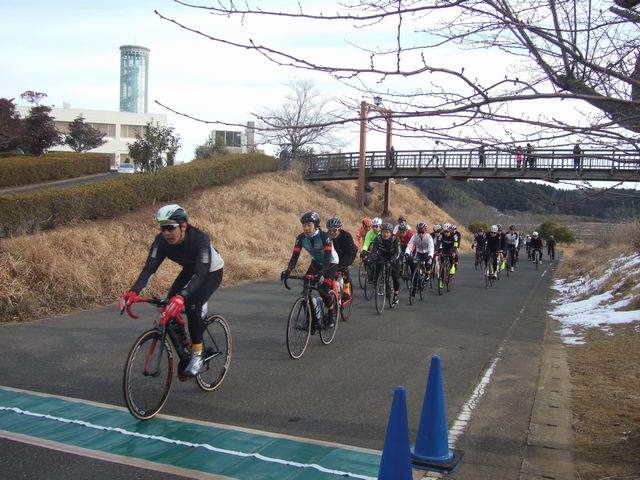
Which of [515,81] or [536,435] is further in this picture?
[536,435]

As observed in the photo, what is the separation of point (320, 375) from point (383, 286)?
5715 mm

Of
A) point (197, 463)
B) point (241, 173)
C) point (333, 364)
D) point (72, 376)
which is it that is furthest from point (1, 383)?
point (241, 173)

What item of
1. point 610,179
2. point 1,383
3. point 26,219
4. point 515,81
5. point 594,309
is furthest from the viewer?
point 26,219

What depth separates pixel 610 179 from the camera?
14.4 ft

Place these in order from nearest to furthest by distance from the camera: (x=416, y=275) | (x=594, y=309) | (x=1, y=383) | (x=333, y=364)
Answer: (x=1, y=383)
(x=333, y=364)
(x=594, y=309)
(x=416, y=275)

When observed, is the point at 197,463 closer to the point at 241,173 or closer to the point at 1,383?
the point at 1,383

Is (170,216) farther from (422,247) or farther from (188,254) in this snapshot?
(422,247)

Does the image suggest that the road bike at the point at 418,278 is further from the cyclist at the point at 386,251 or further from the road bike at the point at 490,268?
the road bike at the point at 490,268

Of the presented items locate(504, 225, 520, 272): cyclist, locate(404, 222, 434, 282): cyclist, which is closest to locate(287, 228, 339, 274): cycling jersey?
locate(404, 222, 434, 282): cyclist

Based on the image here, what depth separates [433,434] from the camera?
15.5 feet

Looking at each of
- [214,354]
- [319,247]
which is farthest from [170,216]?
[319,247]

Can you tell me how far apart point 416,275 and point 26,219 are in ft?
33.9

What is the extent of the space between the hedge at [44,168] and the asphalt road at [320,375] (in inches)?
745

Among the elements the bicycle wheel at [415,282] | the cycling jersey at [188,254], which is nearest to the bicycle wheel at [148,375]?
A: the cycling jersey at [188,254]
